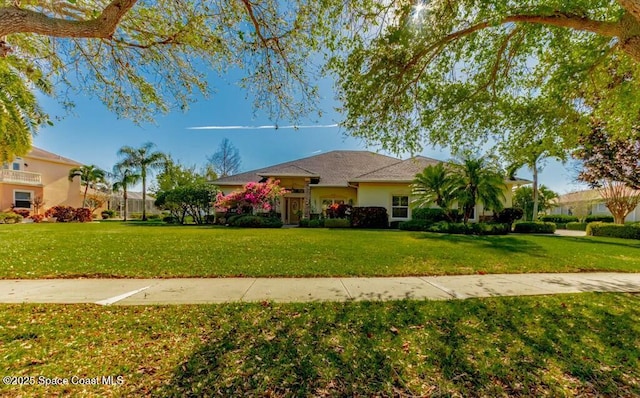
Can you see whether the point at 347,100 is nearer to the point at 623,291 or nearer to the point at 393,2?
the point at 393,2

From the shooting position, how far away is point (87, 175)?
2875 cm

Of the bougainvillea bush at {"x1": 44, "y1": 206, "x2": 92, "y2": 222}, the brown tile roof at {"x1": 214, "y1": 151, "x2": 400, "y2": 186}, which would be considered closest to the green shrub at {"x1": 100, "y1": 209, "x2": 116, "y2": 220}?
the bougainvillea bush at {"x1": 44, "y1": 206, "x2": 92, "y2": 222}

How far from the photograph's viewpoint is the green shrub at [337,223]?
1745 centimetres

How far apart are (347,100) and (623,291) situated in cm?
738

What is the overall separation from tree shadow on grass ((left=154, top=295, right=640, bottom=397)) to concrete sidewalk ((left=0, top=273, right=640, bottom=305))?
0.61m

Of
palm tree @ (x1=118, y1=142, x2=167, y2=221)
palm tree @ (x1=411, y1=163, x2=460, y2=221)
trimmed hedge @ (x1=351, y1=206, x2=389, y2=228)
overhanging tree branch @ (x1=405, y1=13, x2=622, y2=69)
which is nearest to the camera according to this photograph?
overhanging tree branch @ (x1=405, y1=13, x2=622, y2=69)

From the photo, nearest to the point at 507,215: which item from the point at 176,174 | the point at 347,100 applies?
the point at 347,100

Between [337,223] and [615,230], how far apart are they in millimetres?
17695

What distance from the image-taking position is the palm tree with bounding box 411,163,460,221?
1562 cm

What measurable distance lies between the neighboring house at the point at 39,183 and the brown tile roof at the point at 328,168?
59.8 ft

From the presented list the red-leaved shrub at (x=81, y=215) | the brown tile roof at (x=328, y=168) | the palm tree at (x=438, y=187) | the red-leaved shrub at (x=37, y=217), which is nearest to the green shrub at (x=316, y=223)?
the brown tile roof at (x=328, y=168)

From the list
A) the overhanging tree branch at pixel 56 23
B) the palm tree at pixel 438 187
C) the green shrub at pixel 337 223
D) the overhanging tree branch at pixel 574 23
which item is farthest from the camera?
the green shrub at pixel 337 223

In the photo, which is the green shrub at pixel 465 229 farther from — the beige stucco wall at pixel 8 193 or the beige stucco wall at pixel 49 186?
the beige stucco wall at pixel 8 193

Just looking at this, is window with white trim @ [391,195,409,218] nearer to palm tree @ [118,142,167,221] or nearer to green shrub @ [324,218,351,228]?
green shrub @ [324,218,351,228]
